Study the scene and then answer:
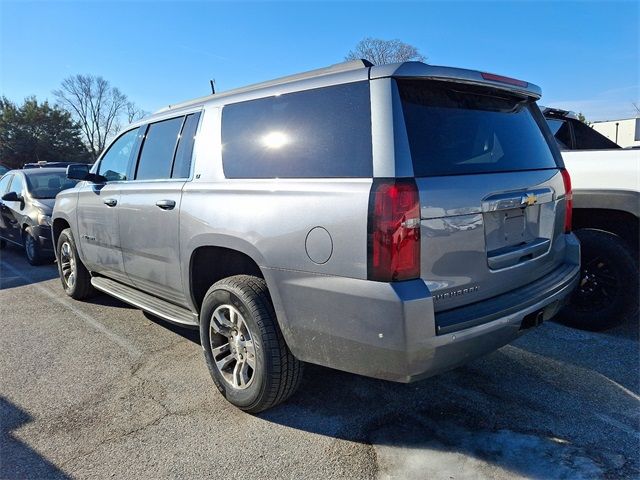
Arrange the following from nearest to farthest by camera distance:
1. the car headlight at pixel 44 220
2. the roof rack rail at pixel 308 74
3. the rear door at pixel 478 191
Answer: the rear door at pixel 478 191
the roof rack rail at pixel 308 74
the car headlight at pixel 44 220

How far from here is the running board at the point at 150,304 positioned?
3477 mm

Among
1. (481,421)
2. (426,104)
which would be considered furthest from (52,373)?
(426,104)

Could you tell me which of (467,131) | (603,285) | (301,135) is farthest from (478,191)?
(603,285)

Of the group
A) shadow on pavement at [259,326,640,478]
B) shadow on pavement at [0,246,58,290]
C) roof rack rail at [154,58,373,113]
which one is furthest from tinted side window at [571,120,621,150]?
shadow on pavement at [0,246,58,290]

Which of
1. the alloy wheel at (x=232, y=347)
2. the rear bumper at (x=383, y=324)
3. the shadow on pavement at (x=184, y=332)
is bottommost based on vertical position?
the shadow on pavement at (x=184, y=332)

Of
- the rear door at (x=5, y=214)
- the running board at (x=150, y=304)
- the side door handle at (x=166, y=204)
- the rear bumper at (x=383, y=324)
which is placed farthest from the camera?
the rear door at (x=5, y=214)

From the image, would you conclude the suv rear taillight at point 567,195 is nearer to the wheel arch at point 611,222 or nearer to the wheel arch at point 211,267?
the wheel arch at point 611,222

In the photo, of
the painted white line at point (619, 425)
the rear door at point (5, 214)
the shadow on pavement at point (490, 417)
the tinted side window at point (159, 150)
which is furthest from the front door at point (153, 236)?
the rear door at point (5, 214)

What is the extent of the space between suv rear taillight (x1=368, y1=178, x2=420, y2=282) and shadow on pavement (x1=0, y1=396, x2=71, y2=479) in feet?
6.61

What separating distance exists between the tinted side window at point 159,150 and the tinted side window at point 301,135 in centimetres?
72

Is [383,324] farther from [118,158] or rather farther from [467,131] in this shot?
[118,158]

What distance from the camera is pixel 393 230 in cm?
212

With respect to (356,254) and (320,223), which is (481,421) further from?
(320,223)

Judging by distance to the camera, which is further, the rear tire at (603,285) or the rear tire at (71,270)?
the rear tire at (71,270)
